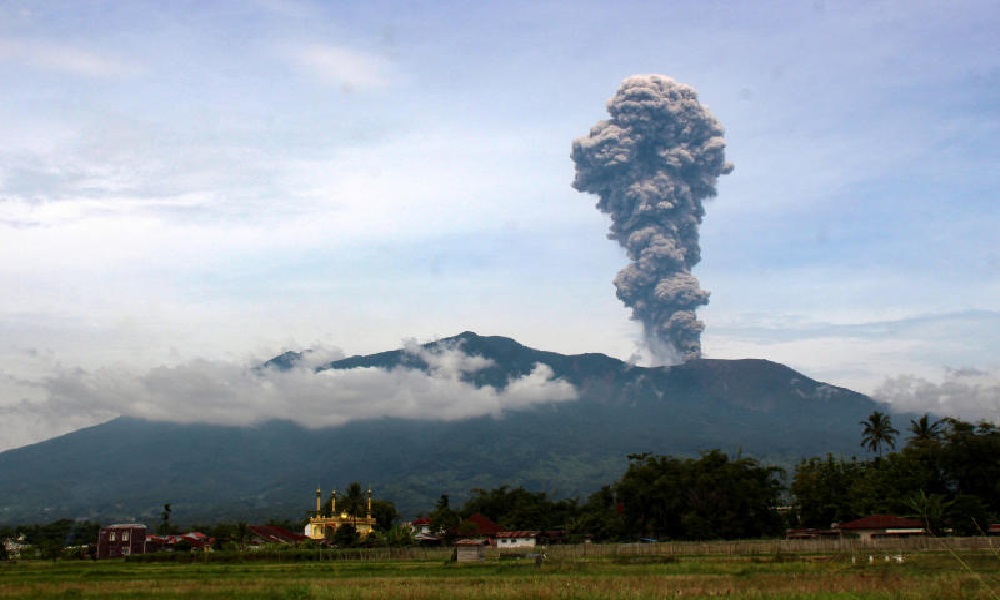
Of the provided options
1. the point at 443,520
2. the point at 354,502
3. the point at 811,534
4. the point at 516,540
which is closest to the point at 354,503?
the point at 354,502

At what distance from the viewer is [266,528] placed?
436 feet

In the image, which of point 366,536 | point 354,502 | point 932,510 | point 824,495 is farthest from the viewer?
point 354,502

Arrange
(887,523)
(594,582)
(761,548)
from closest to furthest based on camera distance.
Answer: (594,582), (761,548), (887,523)

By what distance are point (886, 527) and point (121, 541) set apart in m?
78.2

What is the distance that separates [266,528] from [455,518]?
97.0 ft

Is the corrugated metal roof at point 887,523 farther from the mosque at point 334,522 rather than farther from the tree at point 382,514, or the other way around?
the tree at point 382,514

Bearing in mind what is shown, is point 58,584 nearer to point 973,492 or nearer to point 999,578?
point 999,578

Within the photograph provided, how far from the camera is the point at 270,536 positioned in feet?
413

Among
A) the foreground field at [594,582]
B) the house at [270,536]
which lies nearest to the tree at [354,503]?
the house at [270,536]

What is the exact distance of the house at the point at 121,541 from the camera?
343ft

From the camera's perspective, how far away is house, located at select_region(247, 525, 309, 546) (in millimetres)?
118500

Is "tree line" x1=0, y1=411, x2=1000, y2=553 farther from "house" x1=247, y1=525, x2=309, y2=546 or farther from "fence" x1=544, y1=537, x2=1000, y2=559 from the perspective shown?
"fence" x1=544, y1=537, x2=1000, y2=559

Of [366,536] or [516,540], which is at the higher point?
[366,536]

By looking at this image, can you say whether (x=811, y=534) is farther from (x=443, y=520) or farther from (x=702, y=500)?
(x=443, y=520)
